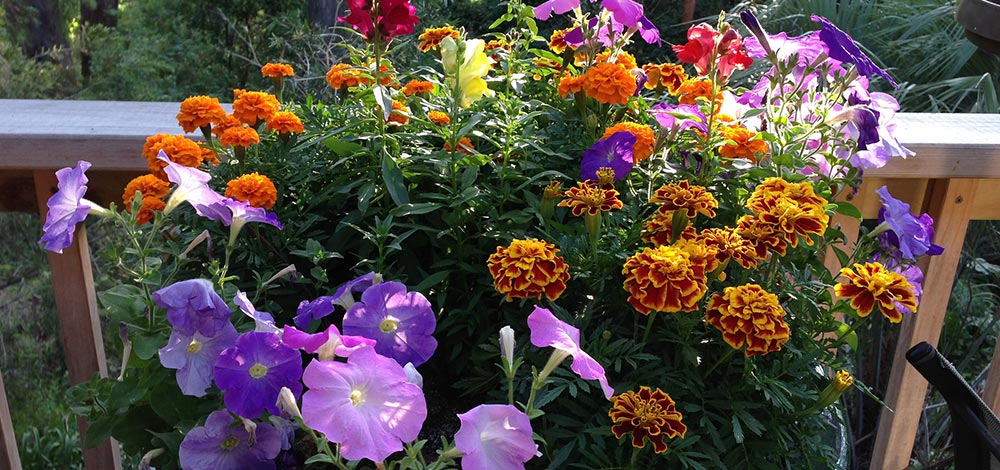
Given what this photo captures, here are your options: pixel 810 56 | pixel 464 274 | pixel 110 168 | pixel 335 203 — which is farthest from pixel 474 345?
pixel 110 168

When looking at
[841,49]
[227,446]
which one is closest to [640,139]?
[841,49]

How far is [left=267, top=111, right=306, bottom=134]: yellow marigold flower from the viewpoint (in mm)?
1178

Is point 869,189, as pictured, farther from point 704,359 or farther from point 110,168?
point 110,168

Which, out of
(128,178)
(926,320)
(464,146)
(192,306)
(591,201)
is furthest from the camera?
(926,320)

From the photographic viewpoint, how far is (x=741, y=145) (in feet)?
3.73

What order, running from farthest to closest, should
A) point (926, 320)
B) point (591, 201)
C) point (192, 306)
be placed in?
point (926, 320)
point (591, 201)
point (192, 306)

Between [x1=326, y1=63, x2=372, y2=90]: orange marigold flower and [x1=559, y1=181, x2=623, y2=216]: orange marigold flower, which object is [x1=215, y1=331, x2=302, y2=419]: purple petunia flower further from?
[x1=326, y1=63, x2=372, y2=90]: orange marigold flower

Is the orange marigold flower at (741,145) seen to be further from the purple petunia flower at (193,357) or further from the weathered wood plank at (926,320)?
the purple petunia flower at (193,357)

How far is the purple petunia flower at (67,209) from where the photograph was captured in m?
0.84

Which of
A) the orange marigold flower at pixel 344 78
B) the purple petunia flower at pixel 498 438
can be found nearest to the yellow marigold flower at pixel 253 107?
the orange marigold flower at pixel 344 78

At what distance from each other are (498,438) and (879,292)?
1.67 feet

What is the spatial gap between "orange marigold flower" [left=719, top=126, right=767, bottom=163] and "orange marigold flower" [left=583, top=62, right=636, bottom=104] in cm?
14

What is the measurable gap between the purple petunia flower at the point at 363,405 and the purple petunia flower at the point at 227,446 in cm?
18

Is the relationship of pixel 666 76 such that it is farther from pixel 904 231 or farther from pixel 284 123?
pixel 284 123
